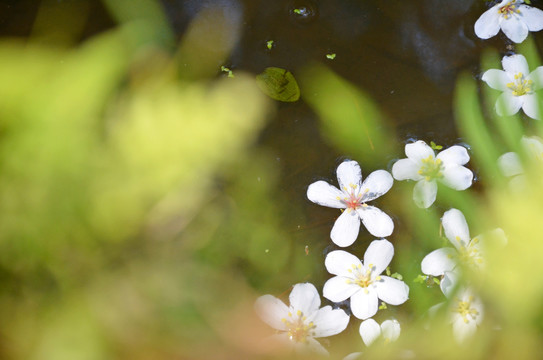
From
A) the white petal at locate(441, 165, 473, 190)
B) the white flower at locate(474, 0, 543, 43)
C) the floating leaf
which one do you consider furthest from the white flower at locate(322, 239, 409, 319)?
the white flower at locate(474, 0, 543, 43)

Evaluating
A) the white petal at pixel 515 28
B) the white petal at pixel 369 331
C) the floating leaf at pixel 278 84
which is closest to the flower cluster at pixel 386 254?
the white petal at pixel 369 331

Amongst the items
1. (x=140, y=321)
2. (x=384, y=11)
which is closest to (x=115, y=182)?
(x=140, y=321)

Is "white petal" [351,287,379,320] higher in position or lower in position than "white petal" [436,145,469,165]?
lower

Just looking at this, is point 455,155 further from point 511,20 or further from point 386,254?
point 511,20

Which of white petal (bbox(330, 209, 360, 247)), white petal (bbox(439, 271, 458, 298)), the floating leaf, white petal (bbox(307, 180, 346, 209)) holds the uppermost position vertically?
the floating leaf

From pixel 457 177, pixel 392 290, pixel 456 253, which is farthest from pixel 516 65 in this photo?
pixel 392 290

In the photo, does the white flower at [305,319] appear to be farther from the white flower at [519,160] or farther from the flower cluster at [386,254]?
the white flower at [519,160]

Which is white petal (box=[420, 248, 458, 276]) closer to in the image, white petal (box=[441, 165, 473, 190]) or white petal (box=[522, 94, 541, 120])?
white petal (box=[441, 165, 473, 190])
